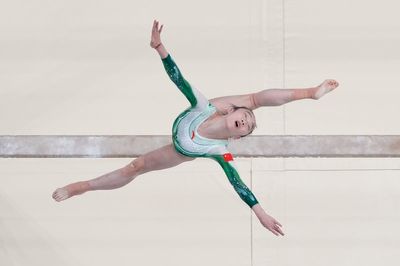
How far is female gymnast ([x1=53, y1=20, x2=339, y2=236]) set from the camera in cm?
249

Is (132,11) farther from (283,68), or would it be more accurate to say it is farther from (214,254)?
(214,254)

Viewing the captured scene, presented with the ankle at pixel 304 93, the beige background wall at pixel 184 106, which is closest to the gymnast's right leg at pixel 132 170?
the ankle at pixel 304 93

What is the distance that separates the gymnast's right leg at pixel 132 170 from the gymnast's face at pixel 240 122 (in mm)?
265

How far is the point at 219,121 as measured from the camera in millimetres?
2547

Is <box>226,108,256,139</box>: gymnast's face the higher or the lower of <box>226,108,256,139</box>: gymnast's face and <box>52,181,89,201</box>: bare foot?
the higher

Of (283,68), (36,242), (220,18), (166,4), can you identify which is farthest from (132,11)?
(36,242)

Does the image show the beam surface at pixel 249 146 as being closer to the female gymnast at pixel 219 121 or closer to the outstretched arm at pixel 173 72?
the female gymnast at pixel 219 121

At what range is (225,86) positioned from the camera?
3.74m

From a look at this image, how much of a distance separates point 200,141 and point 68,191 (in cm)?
54

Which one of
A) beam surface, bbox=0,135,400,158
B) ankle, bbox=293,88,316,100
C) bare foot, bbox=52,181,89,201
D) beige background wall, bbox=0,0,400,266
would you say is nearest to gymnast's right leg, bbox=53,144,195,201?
bare foot, bbox=52,181,89,201

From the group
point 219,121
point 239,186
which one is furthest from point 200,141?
point 239,186

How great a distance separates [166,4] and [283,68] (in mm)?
649

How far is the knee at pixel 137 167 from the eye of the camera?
2766 mm

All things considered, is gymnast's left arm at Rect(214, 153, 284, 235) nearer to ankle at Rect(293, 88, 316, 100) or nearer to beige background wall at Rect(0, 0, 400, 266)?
ankle at Rect(293, 88, 316, 100)
